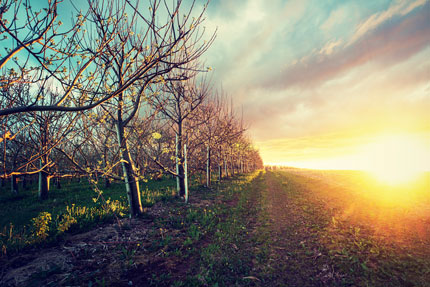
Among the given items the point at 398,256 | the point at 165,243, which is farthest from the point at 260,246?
the point at 398,256

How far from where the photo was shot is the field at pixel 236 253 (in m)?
3.65

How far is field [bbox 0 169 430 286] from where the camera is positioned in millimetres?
3654

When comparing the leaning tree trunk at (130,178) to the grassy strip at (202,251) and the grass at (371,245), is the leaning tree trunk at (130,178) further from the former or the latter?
the grass at (371,245)

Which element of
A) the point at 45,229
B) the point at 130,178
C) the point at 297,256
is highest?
the point at 130,178

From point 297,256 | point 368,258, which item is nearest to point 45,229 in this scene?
point 297,256

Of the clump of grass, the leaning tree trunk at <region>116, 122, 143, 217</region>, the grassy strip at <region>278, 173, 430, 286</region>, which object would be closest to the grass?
the grassy strip at <region>278, 173, 430, 286</region>

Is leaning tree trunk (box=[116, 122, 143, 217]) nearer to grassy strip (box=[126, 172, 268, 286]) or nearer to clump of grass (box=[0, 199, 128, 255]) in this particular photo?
clump of grass (box=[0, 199, 128, 255])

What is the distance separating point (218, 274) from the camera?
3867 mm

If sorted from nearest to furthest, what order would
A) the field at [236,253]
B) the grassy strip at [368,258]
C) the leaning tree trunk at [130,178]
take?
the grassy strip at [368,258], the field at [236,253], the leaning tree trunk at [130,178]

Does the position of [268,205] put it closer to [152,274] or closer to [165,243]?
[165,243]

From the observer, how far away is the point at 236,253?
188 inches

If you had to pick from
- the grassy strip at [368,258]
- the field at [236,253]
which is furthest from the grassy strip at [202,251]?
the grassy strip at [368,258]

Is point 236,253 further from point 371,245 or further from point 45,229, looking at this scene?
point 45,229

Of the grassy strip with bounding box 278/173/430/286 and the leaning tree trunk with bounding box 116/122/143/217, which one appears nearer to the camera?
the grassy strip with bounding box 278/173/430/286
